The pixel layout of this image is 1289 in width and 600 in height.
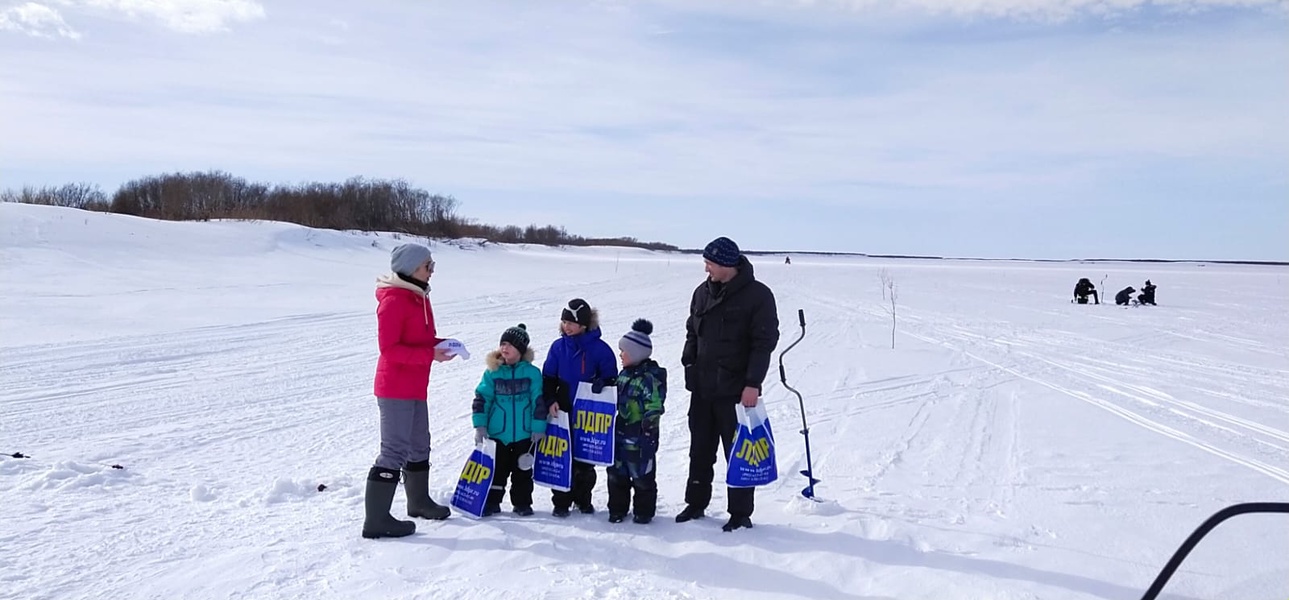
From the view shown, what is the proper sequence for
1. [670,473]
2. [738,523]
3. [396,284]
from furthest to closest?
[670,473] → [738,523] → [396,284]

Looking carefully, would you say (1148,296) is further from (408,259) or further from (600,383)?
(408,259)

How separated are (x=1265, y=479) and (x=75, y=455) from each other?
30.8ft

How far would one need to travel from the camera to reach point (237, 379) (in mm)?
10516

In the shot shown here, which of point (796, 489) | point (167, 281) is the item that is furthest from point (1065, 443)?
point (167, 281)

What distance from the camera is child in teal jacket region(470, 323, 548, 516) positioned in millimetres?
5696

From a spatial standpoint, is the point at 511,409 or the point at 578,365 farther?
the point at 578,365

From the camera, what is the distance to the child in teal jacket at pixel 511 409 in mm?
5696

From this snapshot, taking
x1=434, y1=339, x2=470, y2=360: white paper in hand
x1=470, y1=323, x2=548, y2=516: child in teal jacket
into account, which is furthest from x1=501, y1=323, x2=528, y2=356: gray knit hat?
x1=434, y1=339, x2=470, y2=360: white paper in hand

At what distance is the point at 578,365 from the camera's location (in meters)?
5.88

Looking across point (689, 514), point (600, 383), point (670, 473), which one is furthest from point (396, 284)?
point (670, 473)

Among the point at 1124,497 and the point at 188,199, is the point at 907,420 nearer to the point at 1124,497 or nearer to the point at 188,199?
the point at 1124,497

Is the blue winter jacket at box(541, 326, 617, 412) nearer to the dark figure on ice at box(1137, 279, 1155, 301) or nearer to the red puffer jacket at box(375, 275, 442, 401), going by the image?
the red puffer jacket at box(375, 275, 442, 401)

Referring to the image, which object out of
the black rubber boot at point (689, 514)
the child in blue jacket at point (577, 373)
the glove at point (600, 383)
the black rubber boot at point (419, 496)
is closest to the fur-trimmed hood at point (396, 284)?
the child in blue jacket at point (577, 373)

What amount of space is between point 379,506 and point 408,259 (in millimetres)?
1467
